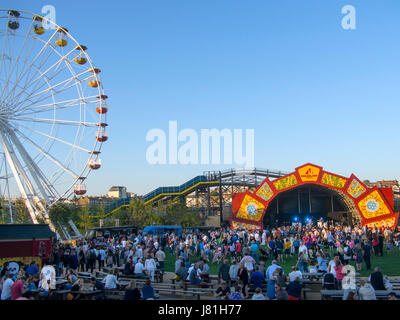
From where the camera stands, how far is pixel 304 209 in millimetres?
46531

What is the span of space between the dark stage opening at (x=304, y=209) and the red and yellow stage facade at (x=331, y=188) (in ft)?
18.1

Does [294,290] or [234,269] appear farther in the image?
[234,269]

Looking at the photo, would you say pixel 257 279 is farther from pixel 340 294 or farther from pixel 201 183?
pixel 201 183

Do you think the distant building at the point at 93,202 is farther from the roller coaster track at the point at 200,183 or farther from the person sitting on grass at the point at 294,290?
the person sitting on grass at the point at 294,290

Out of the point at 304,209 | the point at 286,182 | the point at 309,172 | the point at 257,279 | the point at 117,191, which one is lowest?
the point at 257,279

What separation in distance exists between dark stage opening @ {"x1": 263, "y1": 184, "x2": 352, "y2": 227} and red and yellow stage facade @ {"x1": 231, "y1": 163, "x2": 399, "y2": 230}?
5514mm

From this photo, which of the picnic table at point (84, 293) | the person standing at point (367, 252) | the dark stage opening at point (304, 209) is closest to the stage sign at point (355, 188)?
the dark stage opening at point (304, 209)

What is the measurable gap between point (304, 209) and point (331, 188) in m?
8.69

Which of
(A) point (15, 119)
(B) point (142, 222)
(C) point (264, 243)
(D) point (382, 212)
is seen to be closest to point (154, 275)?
(C) point (264, 243)

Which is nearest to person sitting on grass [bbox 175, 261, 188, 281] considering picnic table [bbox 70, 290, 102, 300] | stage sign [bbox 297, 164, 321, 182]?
picnic table [bbox 70, 290, 102, 300]

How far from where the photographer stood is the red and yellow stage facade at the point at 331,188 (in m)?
37.4

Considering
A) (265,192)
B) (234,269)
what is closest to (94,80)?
(265,192)
